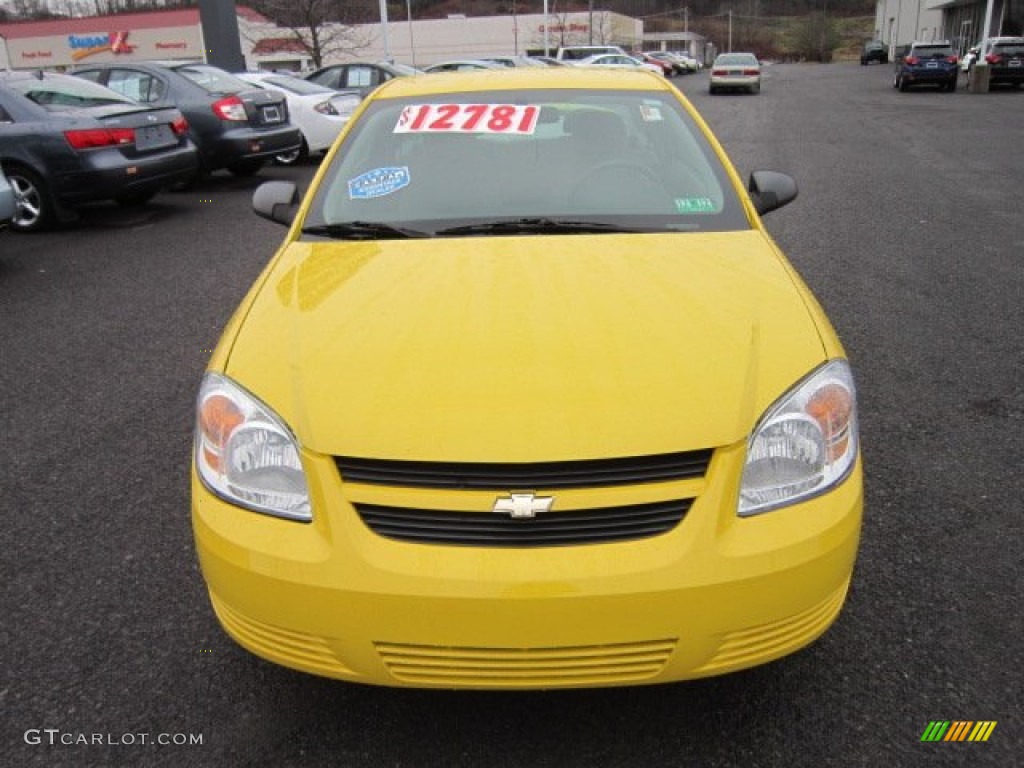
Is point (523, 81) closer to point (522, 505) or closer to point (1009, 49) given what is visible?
point (522, 505)

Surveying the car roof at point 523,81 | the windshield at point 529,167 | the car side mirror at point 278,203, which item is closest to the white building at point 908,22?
the car roof at point 523,81

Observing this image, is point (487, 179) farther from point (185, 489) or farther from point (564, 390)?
point (185, 489)

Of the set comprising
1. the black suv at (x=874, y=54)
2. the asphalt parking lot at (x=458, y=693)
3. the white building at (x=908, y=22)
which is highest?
the asphalt parking lot at (x=458, y=693)

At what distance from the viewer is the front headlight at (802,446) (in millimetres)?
1961

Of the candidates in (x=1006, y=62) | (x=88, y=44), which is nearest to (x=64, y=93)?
(x=1006, y=62)

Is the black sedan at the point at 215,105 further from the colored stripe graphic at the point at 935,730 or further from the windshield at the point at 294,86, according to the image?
the colored stripe graphic at the point at 935,730

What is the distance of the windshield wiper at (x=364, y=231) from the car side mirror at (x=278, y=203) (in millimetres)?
497

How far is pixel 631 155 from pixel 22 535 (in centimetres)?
262

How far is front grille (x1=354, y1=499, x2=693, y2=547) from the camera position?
187 cm

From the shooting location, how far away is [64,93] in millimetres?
8680

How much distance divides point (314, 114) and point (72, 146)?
4.83m

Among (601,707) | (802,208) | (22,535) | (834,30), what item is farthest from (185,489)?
(834,30)

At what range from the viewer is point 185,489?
342 cm

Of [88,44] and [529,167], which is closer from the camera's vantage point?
[529,167]
